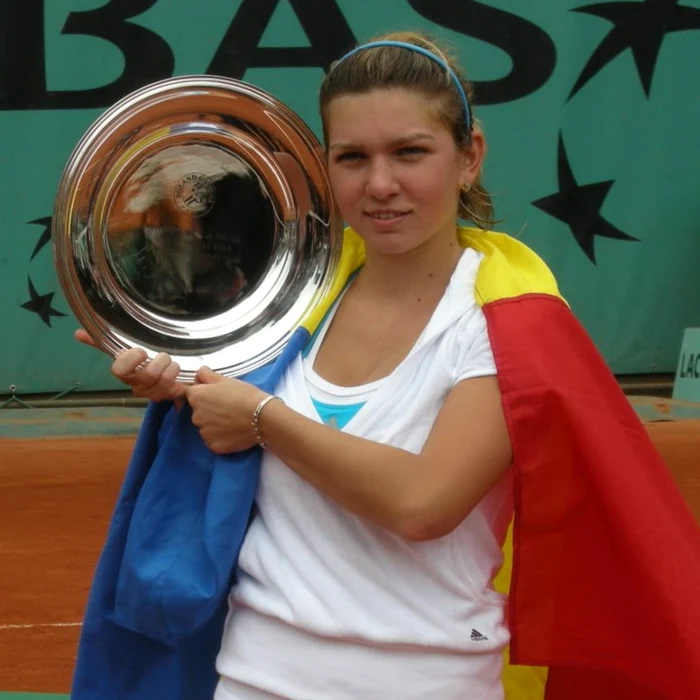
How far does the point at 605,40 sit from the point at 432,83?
5.70 m

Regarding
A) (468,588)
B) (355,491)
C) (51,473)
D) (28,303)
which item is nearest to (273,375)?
(355,491)

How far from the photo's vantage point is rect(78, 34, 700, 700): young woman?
4.55 ft

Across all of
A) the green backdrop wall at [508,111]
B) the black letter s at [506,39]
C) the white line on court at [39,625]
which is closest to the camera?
the white line on court at [39,625]

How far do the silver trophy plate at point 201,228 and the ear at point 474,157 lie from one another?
0.24 m

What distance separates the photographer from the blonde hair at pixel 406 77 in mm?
1460

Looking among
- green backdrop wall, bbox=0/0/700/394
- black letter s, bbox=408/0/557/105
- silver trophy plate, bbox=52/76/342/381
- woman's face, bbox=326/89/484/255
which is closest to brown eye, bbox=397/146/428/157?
woman's face, bbox=326/89/484/255

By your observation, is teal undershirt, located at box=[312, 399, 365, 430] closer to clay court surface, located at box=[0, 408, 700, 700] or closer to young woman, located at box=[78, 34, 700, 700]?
young woman, located at box=[78, 34, 700, 700]

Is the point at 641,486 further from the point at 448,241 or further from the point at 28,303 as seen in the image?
the point at 28,303

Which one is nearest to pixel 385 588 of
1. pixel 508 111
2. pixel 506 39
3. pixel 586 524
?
pixel 586 524

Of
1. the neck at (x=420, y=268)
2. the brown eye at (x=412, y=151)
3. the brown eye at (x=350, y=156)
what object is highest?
the brown eye at (x=412, y=151)

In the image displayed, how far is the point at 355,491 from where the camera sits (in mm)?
1387

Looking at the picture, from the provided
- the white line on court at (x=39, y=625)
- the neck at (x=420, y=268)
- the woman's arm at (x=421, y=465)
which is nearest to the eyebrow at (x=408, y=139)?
the neck at (x=420, y=268)

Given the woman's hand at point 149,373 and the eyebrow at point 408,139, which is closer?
the eyebrow at point 408,139

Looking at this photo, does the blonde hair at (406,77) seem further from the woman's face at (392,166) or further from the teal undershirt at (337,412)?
the teal undershirt at (337,412)
